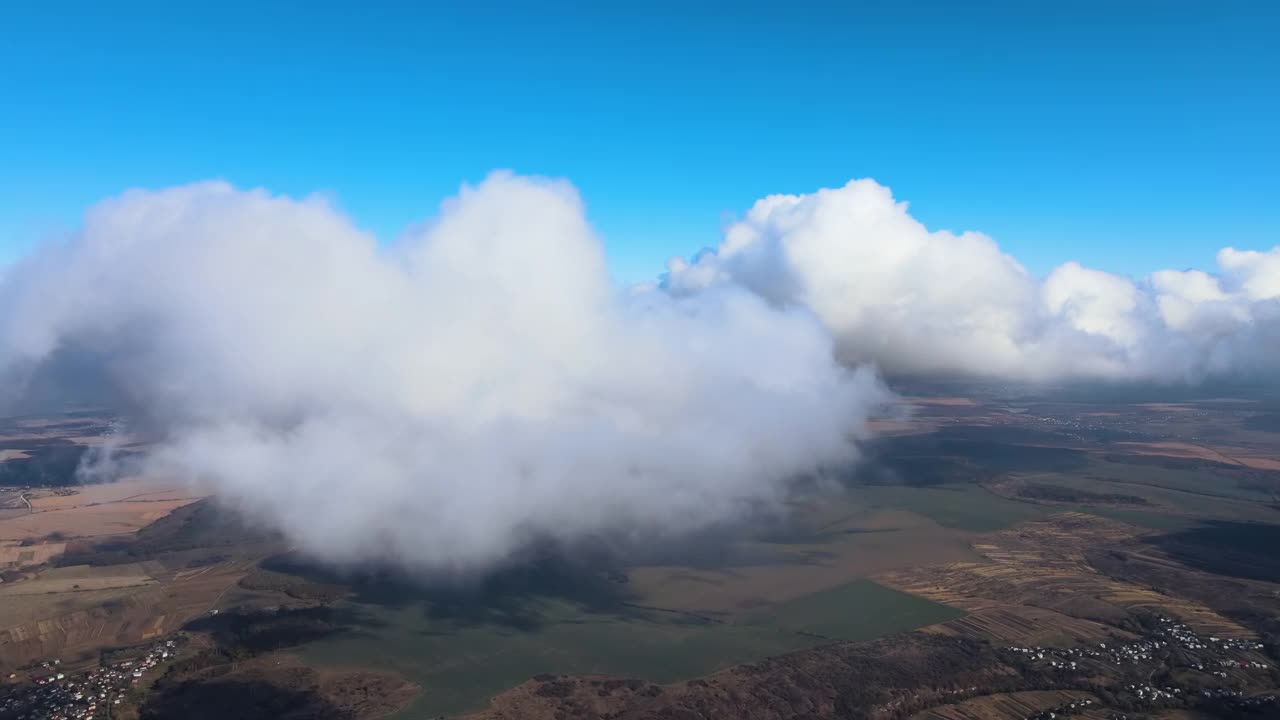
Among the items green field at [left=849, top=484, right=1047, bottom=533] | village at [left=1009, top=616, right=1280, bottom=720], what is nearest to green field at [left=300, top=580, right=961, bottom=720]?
village at [left=1009, top=616, right=1280, bottom=720]

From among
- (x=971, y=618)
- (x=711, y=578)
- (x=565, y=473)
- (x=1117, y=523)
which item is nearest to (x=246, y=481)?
(x=565, y=473)

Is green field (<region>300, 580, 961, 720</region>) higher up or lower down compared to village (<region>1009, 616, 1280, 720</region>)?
lower down

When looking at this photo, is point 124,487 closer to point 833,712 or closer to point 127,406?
point 127,406

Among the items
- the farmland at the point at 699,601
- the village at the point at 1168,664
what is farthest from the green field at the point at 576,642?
the village at the point at 1168,664

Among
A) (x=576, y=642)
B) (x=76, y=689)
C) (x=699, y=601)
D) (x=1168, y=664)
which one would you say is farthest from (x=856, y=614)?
(x=76, y=689)

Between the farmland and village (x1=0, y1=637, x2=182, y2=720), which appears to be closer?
village (x1=0, y1=637, x2=182, y2=720)

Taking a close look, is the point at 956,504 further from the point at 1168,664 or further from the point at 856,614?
the point at 1168,664

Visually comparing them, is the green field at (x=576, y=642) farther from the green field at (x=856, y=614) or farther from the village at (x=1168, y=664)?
the village at (x=1168, y=664)

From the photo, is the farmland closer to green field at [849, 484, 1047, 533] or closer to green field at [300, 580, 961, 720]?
green field at [300, 580, 961, 720]
